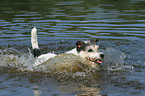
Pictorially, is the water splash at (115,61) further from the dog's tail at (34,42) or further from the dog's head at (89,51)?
the dog's tail at (34,42)

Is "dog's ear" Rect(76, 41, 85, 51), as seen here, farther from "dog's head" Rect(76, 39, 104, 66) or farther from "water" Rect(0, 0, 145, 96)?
"water" Rect(0, 0, 145, 96)

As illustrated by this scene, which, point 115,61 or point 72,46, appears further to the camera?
point 72,46

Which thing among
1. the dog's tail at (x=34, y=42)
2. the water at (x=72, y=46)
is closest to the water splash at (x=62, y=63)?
the water at (x=72, y=46)

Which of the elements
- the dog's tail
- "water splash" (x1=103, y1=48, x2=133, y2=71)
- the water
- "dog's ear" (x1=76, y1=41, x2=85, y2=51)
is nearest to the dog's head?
"dog's ear" (x1=76, y1=41, x2=85, y2=51)

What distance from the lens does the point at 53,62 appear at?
7.59m

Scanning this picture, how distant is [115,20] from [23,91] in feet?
34.6

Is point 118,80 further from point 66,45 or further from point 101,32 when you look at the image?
point 101,32

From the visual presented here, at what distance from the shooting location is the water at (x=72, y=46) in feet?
20.0

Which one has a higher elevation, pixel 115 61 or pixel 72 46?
pixel 72 46

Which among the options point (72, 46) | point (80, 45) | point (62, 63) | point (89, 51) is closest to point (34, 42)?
point (62, 63)

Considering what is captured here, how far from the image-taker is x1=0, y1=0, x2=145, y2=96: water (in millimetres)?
6094

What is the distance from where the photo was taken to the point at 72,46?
33.5 ft

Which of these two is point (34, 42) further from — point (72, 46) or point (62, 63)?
point (72, 46)

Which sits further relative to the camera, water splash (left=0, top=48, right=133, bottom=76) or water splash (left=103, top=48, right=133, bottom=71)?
water splash (left=103, top=48, right=133, bottom=71)
